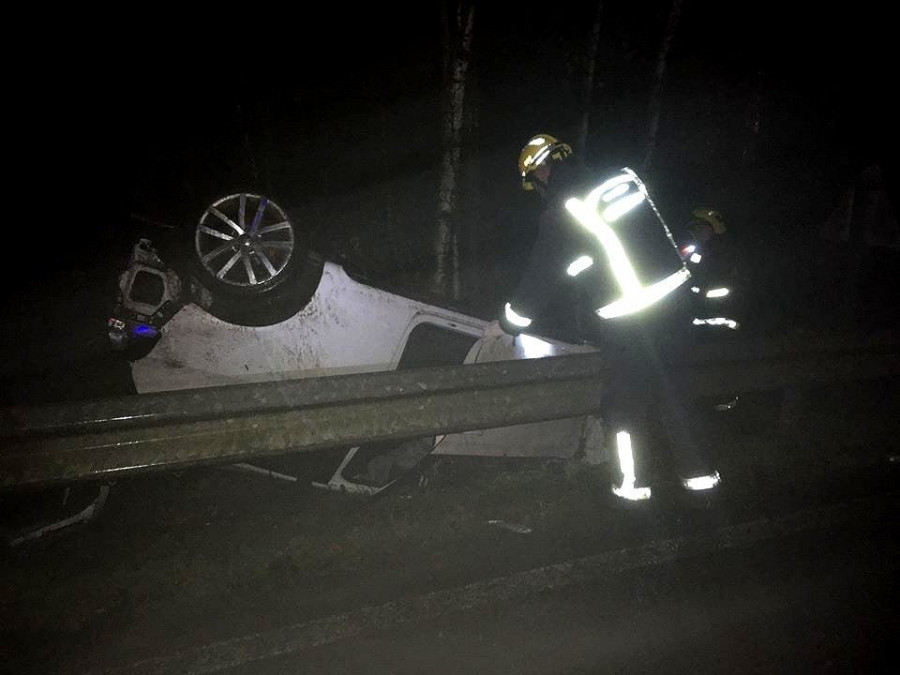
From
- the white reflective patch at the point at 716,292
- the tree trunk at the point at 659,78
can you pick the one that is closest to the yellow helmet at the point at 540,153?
the white reflective patch at the point at 716,292

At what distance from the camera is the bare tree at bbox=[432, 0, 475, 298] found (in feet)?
15.8

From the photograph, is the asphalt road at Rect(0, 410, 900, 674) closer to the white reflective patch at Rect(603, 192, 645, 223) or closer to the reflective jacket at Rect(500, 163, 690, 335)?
the reflective jacket at Rect(500, 163, 690, 335)

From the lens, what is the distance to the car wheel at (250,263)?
302 cm

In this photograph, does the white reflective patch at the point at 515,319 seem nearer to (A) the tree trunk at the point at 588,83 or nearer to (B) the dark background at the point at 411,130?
(B) the dark background at the point at 411,130

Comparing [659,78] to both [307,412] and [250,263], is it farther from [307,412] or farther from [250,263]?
[307,412]

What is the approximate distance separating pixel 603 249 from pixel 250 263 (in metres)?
2.01

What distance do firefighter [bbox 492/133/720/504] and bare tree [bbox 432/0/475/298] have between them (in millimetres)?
2499

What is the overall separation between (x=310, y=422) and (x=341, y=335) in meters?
0.89

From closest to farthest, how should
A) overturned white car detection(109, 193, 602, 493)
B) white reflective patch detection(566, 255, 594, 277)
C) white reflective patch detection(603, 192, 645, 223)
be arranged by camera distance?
white reflective patch detection(603, 192, 645, 223)
white reflective patch detection(566, 255, 594, 277)
overturned white car detection(109, 193, 602, 493)

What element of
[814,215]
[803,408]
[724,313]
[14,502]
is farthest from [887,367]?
[14,502]

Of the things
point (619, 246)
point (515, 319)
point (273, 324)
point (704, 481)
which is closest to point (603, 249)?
point (619, 246)

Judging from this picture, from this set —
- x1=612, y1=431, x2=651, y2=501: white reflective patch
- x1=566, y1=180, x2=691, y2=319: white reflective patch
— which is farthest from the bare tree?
x1=612, y1=431, x2=651, y2=501: white reflective patch

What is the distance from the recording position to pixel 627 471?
289cm

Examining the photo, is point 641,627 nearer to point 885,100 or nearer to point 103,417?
point 103,417
